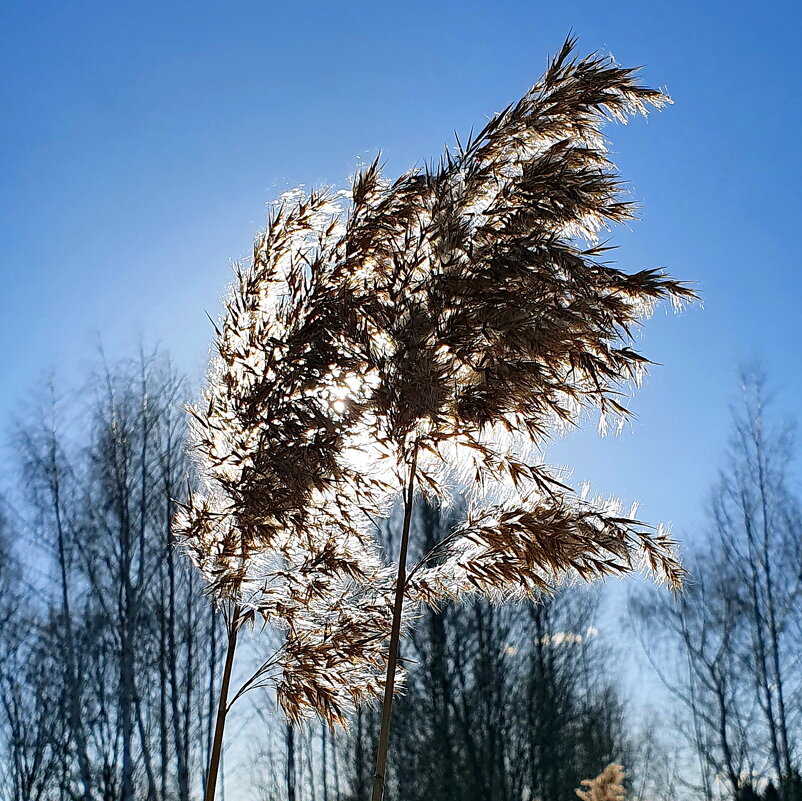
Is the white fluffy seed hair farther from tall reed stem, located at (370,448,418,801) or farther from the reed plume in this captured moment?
the reed plume

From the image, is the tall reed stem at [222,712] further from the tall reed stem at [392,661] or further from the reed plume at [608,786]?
the reed plume at [608,786]

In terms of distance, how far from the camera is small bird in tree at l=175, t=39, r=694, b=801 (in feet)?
8.41

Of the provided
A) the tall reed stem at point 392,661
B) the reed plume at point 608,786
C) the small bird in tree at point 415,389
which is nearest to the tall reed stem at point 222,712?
the small bird in tree at point 415,389

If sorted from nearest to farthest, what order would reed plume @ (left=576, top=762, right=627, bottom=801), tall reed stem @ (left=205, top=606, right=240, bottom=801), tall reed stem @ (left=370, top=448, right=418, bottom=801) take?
tall reed stem @ (left=370, top=448, right=418, bottom=801)
tall reed stem @ (left=205, top=606, right=240, bottom=801)
reed plume @ (left=576, top=762, right=627, bottom=801)

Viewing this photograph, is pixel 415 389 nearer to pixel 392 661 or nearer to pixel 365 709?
pixel 392 661

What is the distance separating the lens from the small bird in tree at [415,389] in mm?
2564

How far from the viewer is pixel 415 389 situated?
2518 millimetres

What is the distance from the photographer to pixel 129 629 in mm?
8047

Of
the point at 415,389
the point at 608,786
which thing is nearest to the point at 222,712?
the point at 415,389

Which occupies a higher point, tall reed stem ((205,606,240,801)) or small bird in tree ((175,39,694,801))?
small bird in tree ((175,39,694,801))

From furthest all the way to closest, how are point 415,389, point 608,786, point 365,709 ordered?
point 365,709 → point 608,786 → point 415,389

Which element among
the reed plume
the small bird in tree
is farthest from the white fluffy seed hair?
the reed plume

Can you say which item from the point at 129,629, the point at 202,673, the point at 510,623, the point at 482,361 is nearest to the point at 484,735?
the point at 510,623

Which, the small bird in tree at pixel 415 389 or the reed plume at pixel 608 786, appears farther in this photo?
the reed plume at pixel 608 786
